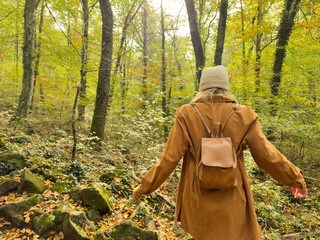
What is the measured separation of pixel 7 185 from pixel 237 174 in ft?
14.6

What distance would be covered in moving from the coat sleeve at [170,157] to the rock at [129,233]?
1707mm

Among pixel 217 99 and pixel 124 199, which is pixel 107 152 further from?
pixel 217 99

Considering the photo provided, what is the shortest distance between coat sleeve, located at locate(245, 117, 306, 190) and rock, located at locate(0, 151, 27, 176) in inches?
200

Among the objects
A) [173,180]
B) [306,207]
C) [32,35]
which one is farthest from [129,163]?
[32,35]

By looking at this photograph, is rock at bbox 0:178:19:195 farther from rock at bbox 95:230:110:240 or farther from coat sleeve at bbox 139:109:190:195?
coat sleeve at bbox 139:109:190:195

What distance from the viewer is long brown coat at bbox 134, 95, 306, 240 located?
5.62 feet

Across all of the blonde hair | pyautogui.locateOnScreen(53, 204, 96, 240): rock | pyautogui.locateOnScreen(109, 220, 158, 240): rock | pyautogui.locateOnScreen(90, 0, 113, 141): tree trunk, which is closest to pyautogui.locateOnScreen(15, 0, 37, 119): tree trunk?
pyautogui.locateOnScreen(90, 0, 113, 141): tree trunk

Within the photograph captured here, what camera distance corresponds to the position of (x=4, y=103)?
10.8m

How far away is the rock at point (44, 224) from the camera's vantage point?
123 inches

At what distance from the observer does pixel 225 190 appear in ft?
5.63

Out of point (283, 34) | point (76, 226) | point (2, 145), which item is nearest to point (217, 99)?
point (76, 226)

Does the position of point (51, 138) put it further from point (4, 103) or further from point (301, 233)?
point (301, 233)

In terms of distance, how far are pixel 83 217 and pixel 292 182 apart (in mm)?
3216

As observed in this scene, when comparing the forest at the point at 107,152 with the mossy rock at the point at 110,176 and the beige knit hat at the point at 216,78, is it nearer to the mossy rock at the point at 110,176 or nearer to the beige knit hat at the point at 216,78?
the mossy rock at the point at 110,176
